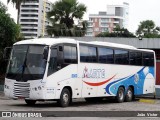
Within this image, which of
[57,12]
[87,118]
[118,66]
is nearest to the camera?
[87,118]

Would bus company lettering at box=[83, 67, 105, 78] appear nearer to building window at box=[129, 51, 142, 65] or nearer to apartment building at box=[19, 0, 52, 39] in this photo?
building window at box=[129, 51, 142, 65]

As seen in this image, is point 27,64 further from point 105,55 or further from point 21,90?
point 105,55

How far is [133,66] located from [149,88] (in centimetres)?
321

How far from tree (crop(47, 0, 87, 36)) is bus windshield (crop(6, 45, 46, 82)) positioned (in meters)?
28.6

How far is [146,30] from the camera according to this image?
91875 mm

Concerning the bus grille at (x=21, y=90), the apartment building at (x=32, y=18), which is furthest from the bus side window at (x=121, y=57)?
the apartment building at (x=32, y=18)

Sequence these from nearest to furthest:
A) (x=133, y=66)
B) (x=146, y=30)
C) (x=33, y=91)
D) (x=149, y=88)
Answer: (x=33, y=91) → (x=133, y=66) → (x=149, y=88) → (x=146, y=30)

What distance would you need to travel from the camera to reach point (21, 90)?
65.4 feet

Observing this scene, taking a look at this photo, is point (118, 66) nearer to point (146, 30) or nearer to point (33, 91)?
point (33, 91)

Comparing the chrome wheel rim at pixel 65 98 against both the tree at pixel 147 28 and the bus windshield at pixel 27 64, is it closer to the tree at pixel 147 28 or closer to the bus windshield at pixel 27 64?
the bus windshield at pixel 27 64

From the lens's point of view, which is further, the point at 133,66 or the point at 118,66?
the point at 133,66

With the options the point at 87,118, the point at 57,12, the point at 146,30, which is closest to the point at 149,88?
the point at 87,118

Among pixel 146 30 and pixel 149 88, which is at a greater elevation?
pixel 146 30

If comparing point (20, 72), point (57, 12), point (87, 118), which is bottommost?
point (87, 118)
